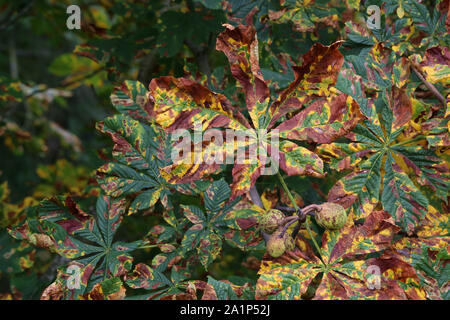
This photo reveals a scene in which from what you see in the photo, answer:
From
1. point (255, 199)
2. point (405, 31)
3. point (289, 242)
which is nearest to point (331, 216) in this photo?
point (289, 242)

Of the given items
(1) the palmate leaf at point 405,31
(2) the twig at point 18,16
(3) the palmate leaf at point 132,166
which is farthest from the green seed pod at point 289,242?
(2) the twig at point 18,16

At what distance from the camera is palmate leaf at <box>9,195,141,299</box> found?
0.95 m

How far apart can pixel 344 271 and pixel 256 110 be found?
0.34m

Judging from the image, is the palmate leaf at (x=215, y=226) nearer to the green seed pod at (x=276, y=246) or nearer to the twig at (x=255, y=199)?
the twig at (x=255, y=199)

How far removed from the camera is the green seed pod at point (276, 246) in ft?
2.58

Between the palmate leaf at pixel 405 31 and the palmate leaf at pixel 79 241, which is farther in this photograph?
the palmate leaf at pixel 405 31

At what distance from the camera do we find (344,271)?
0.81 metres

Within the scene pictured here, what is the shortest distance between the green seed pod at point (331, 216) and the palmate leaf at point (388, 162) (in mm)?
94

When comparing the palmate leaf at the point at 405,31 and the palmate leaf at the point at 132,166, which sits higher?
the palmate leaf at the point at 405,31

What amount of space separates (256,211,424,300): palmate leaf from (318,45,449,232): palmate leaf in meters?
0.06

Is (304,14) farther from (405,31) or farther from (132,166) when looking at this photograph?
(132,166)

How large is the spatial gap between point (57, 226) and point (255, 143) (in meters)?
0.50

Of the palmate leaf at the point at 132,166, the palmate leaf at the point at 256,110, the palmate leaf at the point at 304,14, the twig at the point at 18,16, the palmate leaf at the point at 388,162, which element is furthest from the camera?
the twig at the point at 18,16
